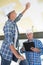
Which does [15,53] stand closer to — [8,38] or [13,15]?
[8,38]

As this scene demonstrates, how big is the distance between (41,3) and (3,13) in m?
0.43

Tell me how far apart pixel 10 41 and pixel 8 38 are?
38mm

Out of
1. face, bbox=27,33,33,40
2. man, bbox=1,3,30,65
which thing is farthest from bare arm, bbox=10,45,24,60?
face, bbox=27,33,33,40

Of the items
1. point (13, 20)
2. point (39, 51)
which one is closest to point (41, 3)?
point (13, 20)

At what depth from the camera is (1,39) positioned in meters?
2.34

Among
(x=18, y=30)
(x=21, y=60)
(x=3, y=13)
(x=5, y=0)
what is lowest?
(x=21, y=60)

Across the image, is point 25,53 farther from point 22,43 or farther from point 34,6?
point 34,6

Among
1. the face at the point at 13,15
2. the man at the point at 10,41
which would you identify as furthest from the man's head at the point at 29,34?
the face at the point at 13,15

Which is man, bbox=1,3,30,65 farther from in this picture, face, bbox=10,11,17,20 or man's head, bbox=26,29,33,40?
man's head, bbox=26,29,33,40

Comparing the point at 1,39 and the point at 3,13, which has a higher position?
the point at 3,13

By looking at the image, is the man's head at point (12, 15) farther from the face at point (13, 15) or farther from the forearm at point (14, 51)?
the forearm at point (14, 51)

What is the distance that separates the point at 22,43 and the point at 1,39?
0.78 ft

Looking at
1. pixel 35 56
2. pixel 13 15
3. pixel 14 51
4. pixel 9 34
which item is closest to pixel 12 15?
pixel 13 15

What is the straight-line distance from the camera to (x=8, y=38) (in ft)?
7.29
